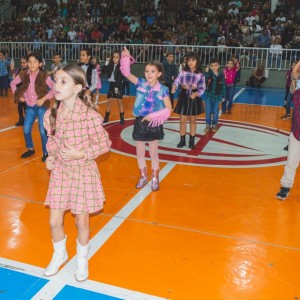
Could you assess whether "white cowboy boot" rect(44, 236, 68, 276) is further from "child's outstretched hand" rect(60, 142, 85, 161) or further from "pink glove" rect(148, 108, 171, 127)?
"pink glove" rect(148, 108, 171, 127)

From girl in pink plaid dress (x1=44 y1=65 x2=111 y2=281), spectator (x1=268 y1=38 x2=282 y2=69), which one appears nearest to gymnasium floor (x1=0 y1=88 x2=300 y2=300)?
girl in pink plaid dress (x1=44 y1=65 x2=111 y2=281)

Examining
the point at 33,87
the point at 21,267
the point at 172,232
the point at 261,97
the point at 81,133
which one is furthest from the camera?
the point at 261,97

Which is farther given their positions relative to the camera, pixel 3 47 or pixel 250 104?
pixel 3 47

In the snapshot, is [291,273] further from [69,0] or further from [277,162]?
[69,0]

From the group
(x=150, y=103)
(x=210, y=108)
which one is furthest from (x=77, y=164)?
(x=210, y=108)

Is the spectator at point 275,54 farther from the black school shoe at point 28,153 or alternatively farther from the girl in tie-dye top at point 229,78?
the black school shoe at point 28,153

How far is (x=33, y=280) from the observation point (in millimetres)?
3406

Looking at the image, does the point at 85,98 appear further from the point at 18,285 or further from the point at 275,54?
the point at 275,54

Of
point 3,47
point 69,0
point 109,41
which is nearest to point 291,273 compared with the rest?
point 109,41

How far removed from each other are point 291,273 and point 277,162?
3.58 metres

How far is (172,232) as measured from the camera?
4.36 metres

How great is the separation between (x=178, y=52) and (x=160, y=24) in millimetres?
3725

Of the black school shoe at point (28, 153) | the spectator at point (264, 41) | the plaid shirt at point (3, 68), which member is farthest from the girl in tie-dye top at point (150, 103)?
the spectator at point (264, 41)

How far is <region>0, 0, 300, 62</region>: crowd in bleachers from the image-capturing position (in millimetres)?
19219
